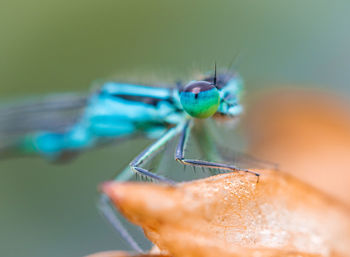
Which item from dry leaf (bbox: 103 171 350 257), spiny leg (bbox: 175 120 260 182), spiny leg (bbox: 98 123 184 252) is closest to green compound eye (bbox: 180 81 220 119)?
spiny leg (bbox: 175 120 260 182)

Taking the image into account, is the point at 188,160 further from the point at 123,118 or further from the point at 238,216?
the point at 123,118

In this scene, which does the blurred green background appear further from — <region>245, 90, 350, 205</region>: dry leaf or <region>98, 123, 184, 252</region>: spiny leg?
<region>98, 123, 184, 252</region>: spiny leg

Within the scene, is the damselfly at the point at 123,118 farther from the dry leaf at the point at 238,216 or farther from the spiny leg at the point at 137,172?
the dry leaf at the point at 238,216

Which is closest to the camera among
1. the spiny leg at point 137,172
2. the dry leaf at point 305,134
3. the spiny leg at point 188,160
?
the spiny leg at point 188,160

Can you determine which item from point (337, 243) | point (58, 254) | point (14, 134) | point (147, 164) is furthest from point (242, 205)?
point (14, 134)

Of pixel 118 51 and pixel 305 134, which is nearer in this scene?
pixel 305 134

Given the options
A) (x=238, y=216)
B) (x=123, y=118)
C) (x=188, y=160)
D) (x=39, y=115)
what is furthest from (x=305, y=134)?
(x=39, y=115)

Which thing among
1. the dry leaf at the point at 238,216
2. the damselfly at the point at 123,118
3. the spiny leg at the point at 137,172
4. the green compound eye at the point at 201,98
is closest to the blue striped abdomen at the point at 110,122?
the damselfly at the point at 123,118
